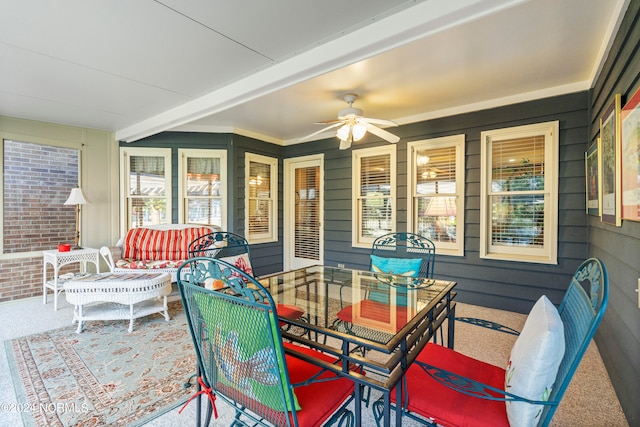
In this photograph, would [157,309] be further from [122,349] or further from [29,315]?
[29,315]

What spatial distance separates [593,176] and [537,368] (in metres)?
2.69

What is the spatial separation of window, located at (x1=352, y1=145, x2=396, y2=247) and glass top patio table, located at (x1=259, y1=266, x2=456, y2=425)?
89.9 inches

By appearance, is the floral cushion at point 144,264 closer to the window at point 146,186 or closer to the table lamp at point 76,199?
the table lamp at point 76,199

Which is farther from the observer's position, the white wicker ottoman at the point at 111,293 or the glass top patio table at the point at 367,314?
the white wicker ottoman at the point at 111,293

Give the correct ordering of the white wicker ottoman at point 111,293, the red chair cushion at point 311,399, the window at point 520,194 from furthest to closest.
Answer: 1. the window at point 520,194
2. the white wicker ottoman at point 111,293
3. the red chair cushion at point 311,399

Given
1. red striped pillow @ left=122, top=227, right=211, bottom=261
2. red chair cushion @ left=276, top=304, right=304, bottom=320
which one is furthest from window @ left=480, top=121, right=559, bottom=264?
red striped pillow @ left=122, top=227, right=211, bottom=261

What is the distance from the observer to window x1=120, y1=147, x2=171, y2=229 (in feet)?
16.2

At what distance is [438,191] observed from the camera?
4.15 metres

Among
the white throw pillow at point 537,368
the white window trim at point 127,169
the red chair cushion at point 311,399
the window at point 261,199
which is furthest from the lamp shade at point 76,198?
the white throw pillow at point 537,368

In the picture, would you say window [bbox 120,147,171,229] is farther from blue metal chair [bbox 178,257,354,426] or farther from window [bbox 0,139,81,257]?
blue metal chair [bbox 178,257,354,426]

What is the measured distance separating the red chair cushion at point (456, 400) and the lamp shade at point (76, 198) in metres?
4.90

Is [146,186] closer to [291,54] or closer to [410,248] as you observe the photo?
[291,54]

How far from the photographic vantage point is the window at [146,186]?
4930mm

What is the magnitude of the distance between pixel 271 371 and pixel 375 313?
0.83 metres
